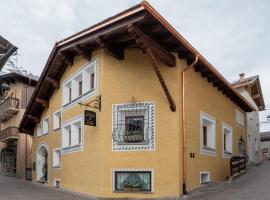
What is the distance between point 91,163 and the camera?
49.5ft

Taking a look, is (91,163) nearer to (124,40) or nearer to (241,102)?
(124,40)

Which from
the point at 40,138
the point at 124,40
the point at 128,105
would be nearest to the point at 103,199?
the point at 128,105

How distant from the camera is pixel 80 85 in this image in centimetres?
1795

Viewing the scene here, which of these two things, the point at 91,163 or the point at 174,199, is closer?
the point at 174,199

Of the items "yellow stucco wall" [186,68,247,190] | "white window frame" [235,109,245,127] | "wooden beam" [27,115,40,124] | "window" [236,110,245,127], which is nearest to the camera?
"yellow stucco wall" [186,68,247,190]

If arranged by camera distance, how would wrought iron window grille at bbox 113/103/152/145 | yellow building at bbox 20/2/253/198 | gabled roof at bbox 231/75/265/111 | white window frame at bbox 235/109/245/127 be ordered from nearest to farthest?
yellow building at bbox 20/2/253/198 < wrought iron window grille at bbox 113/103/152/145 < white window frame at bbox 235/109/245/127 < gabled roof at bbox 231/75/265/111

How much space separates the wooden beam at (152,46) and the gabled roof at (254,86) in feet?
46.1

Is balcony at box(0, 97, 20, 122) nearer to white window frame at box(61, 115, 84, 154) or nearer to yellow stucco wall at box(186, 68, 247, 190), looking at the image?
white window frame at box(61, 115, 84, 154)

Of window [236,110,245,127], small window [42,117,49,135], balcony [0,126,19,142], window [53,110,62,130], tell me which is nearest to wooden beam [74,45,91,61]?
window [53,110,62,130]

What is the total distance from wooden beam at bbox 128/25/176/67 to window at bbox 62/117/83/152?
15.9ft

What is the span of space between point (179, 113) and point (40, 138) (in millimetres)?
11997

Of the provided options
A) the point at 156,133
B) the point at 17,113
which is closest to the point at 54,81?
the point at 156,133

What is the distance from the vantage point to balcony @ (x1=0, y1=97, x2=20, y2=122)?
2986 centimetres

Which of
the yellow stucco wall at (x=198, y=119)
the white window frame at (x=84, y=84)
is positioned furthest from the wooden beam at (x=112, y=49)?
the yellow stucco wall at (x=198, y=119)
